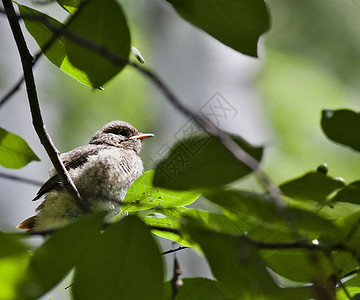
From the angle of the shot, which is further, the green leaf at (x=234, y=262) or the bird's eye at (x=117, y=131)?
the bird's eye at (x=117, y=131)

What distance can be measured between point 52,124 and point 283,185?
831 cm

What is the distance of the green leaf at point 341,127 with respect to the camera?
126 cm

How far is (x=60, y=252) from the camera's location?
3.31ft

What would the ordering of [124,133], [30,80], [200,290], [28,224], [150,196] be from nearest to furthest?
[200,290] < [30,80] < [150,196] < [28,224] < [124,133]

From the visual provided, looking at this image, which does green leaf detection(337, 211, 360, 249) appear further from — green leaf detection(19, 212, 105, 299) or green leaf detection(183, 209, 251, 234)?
green leaf detection(19, 212, 105, 299)

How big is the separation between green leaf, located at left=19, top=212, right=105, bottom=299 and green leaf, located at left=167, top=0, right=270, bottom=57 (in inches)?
20.0

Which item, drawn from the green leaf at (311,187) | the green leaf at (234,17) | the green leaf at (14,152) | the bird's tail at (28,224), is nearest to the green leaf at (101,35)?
the green leaf at (234,17)

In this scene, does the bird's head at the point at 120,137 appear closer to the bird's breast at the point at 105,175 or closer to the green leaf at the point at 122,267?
the bird's breast at the point at 105,175

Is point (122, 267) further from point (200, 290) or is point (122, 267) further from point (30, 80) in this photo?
point (30, 80)

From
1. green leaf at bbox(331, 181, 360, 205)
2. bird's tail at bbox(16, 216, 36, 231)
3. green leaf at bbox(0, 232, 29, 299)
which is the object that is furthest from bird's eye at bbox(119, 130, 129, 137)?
green leaf at bbox(0, 232, 29, 299)

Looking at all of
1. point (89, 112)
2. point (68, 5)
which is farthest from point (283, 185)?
point (89, 112)

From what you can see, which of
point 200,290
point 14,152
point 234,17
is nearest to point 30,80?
point 14,152

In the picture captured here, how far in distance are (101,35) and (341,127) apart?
0.61m

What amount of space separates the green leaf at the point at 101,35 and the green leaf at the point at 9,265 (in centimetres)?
44
